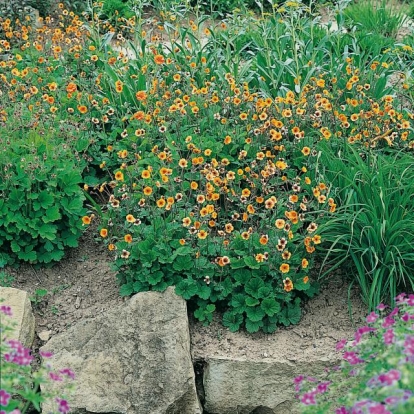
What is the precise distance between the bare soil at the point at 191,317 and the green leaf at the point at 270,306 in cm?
14

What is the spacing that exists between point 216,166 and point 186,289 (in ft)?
2.33

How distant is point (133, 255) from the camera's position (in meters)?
3.70

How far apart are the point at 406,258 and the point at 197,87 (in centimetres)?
191

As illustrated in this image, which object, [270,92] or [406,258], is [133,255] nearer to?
[406,258]

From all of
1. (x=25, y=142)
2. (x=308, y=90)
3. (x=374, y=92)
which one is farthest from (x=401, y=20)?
(x=25, y=142)

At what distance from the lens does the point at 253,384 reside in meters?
3.57

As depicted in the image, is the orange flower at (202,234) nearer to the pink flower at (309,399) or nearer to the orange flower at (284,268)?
the orange flower at (284,268)

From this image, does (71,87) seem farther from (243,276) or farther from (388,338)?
(388,338)

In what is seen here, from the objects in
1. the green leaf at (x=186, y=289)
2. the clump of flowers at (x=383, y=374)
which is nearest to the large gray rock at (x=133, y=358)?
the green leaf at (x=186, y=289)

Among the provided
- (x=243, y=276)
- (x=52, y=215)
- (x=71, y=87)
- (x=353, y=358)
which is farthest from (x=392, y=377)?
(x=71, y=87)

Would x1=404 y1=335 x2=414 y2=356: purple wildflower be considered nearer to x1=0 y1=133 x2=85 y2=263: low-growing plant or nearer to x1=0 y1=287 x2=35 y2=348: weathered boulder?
x1=0 y1=287 x2=35 y2=348: weathered boulder

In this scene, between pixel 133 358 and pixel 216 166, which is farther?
pixel 216 166

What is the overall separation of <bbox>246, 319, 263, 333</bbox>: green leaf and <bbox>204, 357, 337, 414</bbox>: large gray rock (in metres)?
0.17

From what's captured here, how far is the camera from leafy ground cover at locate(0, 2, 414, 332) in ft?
12.1
